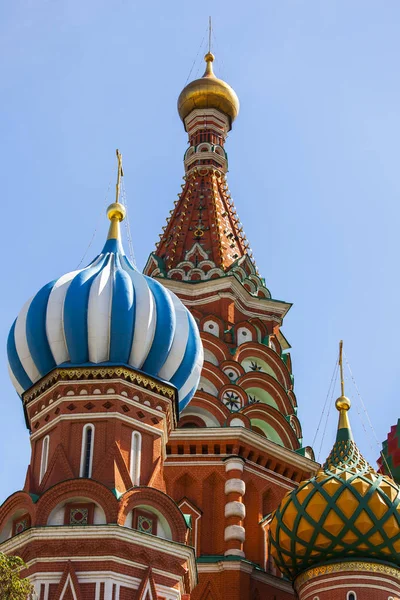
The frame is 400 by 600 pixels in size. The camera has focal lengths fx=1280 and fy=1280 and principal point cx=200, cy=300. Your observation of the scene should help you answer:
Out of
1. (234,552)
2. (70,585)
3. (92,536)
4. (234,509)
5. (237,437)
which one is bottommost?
(70,585)

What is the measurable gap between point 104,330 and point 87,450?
1519mm

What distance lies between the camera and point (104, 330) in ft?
52.6

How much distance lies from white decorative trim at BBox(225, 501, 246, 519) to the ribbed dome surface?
2587mm

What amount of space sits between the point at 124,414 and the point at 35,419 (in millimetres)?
1265

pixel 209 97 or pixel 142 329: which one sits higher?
pixel 209 97

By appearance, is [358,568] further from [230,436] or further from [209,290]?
[209,290]

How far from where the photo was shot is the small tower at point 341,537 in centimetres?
1639

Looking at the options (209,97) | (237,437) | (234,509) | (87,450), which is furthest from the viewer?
(209,97)

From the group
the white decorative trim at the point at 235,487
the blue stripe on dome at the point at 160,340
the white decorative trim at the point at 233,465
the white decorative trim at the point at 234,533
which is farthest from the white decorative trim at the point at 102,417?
the white decorative trim at the point at 233,465

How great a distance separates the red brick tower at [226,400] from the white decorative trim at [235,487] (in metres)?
0.02

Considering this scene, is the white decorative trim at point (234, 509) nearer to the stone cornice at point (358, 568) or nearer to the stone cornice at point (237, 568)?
the stone cornice at point (237, 568)

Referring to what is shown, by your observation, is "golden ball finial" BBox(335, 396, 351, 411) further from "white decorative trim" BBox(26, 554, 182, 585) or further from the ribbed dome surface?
"white decorative trim" BBox(26, 554, 182, 585)

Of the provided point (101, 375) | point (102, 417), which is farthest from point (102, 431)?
point (101, 375)

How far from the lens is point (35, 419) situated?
16375 mm
